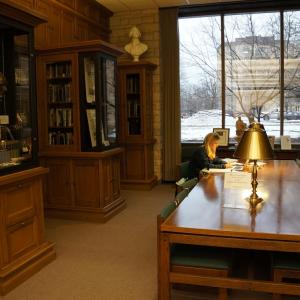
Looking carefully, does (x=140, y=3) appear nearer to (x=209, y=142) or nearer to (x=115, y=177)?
(x=115, y=177)

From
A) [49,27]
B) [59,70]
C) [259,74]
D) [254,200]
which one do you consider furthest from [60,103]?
[259,74]

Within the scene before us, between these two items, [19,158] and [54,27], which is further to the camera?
[54,27]

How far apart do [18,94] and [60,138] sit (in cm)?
157

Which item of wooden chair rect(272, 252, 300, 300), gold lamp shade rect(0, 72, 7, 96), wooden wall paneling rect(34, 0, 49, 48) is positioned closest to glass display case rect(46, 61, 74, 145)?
wooden wall paneling rect(34, 0, 49, 48)

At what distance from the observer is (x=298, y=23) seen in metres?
6.53

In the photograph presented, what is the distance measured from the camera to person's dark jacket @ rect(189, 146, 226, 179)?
14.1 ft

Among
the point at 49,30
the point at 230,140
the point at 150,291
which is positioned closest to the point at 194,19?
the point at 230,140

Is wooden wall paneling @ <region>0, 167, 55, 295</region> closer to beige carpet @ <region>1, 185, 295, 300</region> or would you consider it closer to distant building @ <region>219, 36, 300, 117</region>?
beige carpet @ <region>1, 185, 295, 300</region>

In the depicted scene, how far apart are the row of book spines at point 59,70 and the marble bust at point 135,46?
2096mm

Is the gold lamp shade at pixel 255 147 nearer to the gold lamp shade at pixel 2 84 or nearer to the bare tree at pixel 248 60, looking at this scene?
the gold lamp shade at pixel 2 84

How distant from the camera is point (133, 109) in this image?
21.9 ft

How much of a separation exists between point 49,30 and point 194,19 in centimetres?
296

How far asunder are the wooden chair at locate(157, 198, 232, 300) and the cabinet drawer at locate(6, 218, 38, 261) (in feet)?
4.78

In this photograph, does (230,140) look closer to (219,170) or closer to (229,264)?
(219,170)
